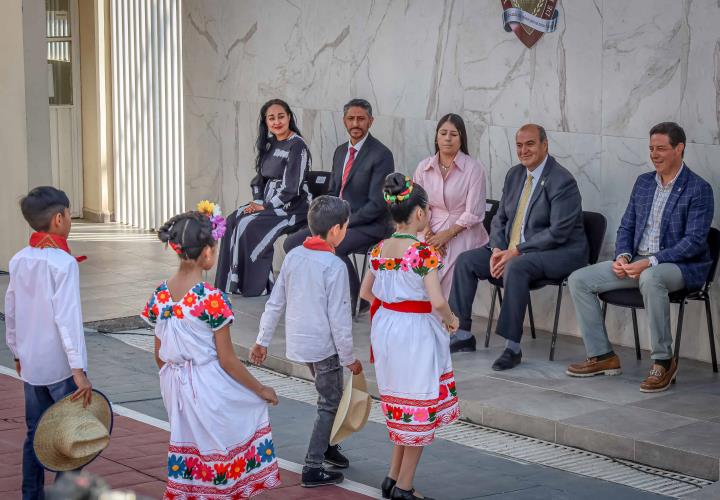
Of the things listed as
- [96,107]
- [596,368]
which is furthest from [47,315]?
[96,107]

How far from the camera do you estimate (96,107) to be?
48.5 feet

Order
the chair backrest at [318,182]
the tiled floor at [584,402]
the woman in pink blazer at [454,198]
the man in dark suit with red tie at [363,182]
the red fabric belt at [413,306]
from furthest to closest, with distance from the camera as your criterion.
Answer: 1. the chair backrest at [318,182]
2. the man in dark suit with red tie at [363,182]
3. the woman in pink blazer at [454,198]
4. the tiled floor at [584,402]
5. the red fabric belt at [413,306]

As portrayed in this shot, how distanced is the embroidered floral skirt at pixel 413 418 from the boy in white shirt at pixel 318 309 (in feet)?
0.79

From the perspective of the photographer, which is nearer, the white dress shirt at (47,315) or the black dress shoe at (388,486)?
the white dress shirt at (47,315)

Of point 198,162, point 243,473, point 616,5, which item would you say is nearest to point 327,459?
point 243,473

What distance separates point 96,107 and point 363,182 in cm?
664

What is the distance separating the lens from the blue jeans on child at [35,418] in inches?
197

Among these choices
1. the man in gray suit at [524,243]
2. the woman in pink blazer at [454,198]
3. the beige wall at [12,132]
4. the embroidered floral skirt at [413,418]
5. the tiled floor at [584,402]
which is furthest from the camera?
the beige wall at [12,132]

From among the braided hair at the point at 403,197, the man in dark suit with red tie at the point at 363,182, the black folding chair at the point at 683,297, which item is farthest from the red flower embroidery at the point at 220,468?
the man in dark suit with red tie at the point at 363,182

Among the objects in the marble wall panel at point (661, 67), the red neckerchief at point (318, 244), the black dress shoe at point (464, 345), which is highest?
the marble wall panel at point (661, 67)

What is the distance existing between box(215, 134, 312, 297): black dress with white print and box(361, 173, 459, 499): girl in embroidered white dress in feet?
14.4

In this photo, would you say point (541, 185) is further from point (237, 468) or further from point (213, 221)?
point (237, 468)

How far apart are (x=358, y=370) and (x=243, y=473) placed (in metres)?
0.90

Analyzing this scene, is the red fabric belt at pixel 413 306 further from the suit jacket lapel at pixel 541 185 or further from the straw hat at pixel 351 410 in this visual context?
the suit jacket lapel at pixel 541 185
